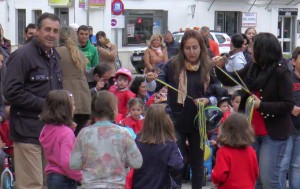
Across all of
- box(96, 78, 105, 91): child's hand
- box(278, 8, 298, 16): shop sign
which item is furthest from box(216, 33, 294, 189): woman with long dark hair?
box(278, 8, 298, 16): shop sign

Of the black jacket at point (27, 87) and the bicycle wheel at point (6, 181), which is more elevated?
the black jacket at point (27, 87)

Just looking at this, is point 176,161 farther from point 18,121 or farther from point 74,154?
point 18,121

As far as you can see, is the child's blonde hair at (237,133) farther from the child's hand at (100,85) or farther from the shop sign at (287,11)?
the shop sign at (287,11)

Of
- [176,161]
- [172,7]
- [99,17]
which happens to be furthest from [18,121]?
[172,7]

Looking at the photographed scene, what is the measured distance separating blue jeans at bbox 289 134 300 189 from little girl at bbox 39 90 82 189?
7.03 ft

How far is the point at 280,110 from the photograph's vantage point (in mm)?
5578

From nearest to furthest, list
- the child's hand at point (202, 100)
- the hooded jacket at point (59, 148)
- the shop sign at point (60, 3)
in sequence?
1. the hooded jacket at point (59, 148)
2. the child's hand at point (202, 100)
3. the shop sign at point (60, 3)

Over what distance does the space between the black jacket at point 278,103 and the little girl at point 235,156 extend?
16.1 inches

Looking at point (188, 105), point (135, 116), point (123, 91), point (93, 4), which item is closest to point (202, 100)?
point (188, 105)

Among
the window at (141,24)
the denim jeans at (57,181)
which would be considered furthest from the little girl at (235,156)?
the window at (141,24)

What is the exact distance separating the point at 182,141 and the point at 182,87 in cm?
59

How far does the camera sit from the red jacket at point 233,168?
522cm

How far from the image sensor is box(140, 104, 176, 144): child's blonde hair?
208 inches

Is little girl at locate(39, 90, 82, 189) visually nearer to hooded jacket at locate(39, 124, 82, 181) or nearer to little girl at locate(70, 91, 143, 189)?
hooded jacket at locate(39, 124, 82, 181)
